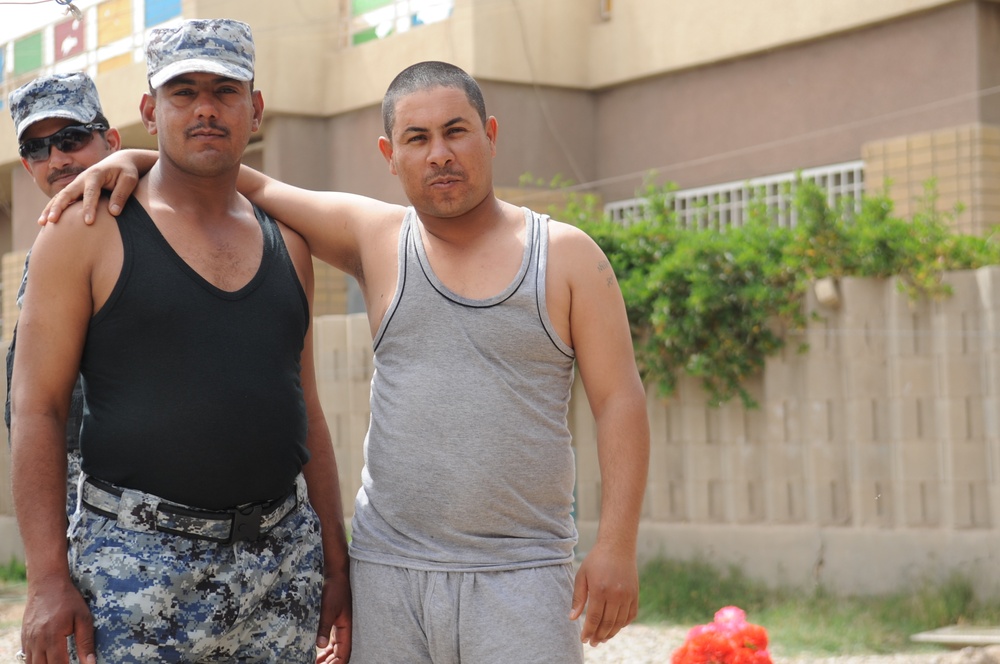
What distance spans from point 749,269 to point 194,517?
5.54m

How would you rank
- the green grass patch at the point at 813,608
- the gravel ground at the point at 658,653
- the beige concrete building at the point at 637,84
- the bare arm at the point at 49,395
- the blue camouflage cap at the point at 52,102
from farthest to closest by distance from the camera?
the beige concrete building at the point at 637,84 → the green grass patch at the point at 813,608 → the gravel ground at the point at 658,653 → the blue camouflage cap at the point at 52,102 → the bare arm at the point at 49,395

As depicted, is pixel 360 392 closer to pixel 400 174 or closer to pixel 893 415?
pixel 893 415

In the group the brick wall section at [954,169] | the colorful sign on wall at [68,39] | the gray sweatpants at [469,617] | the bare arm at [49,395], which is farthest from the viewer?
the colorful sign on wall at [68,39]

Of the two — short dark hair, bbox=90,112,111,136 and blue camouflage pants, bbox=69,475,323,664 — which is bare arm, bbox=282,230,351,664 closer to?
blue camouflage pants, bbox=69,475,323,664

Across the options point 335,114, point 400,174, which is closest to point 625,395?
point 400,174

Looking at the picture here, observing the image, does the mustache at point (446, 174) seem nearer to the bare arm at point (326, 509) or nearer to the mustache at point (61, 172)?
the bare arm at point (326, 509)

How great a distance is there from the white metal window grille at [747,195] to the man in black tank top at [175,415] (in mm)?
6941

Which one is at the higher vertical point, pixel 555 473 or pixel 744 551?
pixel 555 473

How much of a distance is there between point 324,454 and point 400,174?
770mm

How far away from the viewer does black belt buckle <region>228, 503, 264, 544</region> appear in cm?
297

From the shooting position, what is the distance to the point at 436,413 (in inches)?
119

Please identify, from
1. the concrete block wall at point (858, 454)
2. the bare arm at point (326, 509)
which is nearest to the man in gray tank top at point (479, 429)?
the bare arm at point (326, 509)

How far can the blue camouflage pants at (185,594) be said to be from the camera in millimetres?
2848

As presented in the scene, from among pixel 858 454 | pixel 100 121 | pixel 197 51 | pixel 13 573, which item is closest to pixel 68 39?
pixel 13 573
